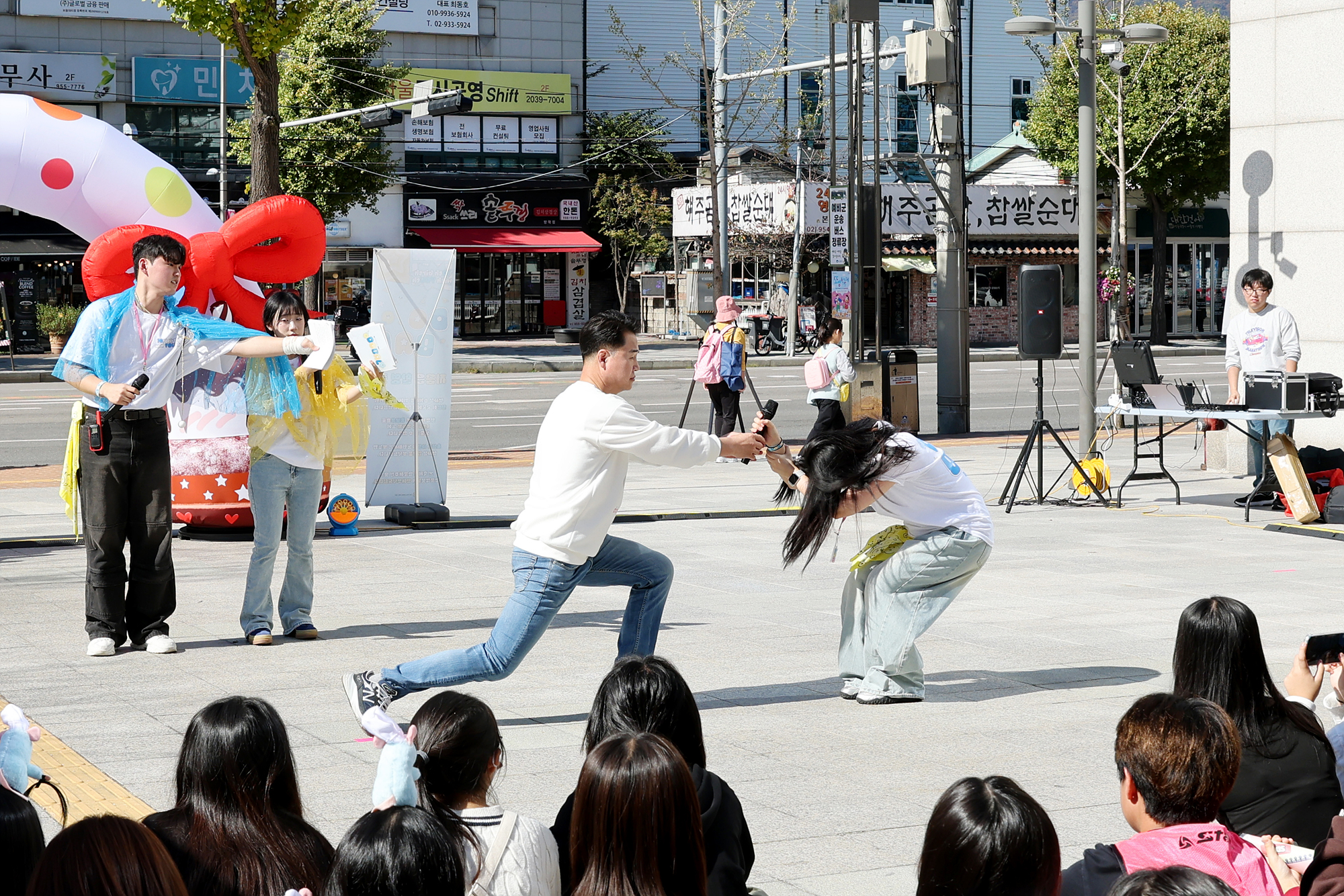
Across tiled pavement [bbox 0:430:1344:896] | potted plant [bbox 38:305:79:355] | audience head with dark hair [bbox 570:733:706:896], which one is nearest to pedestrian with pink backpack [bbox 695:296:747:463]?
tiled pavement [bbox 0:430:1344:896]

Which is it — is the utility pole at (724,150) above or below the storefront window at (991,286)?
above

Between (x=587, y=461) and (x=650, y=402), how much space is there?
19407 millimetres

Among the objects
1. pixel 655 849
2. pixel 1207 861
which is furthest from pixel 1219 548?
pixel 655 849

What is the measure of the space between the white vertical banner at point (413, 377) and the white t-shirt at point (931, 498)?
6.59 m

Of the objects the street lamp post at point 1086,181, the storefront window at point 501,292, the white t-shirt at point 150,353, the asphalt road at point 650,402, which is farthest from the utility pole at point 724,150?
the white t-shirt at point 150,353

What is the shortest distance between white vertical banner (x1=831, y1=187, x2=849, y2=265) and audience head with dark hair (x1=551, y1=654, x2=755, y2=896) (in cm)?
1770

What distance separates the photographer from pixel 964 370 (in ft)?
64.8

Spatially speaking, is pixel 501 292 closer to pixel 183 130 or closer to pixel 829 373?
pixel 183 130

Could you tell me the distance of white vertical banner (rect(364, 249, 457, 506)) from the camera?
41.7 feet

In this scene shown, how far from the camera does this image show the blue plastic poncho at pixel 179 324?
764 cm

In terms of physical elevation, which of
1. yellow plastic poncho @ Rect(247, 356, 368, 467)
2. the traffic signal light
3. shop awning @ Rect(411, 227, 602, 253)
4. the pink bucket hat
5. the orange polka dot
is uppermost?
the traffic signal light

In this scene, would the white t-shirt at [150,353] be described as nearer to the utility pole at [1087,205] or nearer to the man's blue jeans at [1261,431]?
the man's blue jeans at [1261,431]

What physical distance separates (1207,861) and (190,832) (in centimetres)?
212

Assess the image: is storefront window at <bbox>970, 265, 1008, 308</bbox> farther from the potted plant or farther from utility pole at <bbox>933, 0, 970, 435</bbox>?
utility pole at <bbox>933, 0, 970, 435</bbox>
